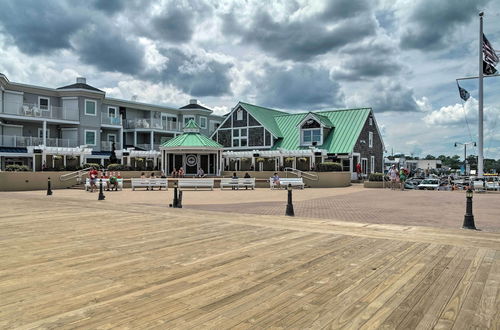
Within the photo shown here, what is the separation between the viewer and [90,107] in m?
40.8

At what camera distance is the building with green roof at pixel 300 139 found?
122 ft

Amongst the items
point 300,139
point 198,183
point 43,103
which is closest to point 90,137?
point 43,103

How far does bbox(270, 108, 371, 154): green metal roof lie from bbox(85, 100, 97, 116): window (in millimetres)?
19736

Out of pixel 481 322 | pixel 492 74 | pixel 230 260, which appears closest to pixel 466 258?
pixel 481 322

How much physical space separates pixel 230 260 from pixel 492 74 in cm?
2802

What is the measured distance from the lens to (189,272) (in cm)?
495

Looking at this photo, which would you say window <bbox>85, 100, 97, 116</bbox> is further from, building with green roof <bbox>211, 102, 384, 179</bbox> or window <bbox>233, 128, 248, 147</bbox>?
window <bbox>233, 128, 248, 147</bbox>

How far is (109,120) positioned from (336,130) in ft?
81.9

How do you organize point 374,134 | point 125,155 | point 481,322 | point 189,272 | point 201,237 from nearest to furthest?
point 481,322 → point 189,272 → point 201,237 → point 125,155 → point 374,134

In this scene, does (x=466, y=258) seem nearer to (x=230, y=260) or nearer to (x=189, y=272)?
(x=230, y=260)

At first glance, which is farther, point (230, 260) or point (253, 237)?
point (253, 237)

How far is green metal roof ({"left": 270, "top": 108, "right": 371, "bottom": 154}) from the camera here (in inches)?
1542

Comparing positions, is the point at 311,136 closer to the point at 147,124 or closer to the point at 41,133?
the point at 147,124

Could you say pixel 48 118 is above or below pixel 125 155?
above
